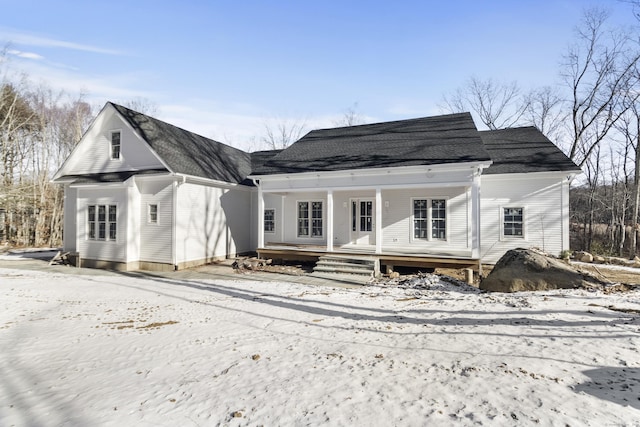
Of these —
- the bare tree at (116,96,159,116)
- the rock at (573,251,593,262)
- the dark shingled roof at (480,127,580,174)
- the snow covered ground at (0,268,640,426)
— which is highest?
the bare tree at (116,96,159,116)

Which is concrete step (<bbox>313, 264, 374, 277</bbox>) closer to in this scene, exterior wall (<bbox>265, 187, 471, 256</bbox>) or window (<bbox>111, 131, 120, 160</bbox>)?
exterior wall (<bbox>265, 187, 471, 256</bbox>)

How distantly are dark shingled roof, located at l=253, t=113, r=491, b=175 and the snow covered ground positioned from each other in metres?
5.77

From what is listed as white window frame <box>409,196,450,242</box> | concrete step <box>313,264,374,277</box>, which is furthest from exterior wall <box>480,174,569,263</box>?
concrete step <box>313,264,374,277</box>

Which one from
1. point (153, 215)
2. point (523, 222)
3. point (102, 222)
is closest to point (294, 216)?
point (153, 215)

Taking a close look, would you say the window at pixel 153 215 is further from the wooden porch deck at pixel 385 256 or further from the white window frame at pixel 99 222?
the wooden porch deck at pixel 385 256

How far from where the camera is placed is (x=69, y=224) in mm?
16797

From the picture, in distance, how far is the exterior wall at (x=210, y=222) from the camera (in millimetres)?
13961

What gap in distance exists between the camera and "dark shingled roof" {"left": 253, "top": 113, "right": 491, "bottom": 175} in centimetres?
1247

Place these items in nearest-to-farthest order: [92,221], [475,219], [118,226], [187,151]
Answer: [475,219]
[118,226]
[92,221]
[187,151]

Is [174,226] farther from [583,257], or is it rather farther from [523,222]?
[583,257]

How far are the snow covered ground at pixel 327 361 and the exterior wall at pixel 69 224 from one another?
9.42 m

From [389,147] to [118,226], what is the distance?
11686 millimetres

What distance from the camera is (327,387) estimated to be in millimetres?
4004

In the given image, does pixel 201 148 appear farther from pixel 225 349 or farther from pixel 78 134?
pixel 78 134
